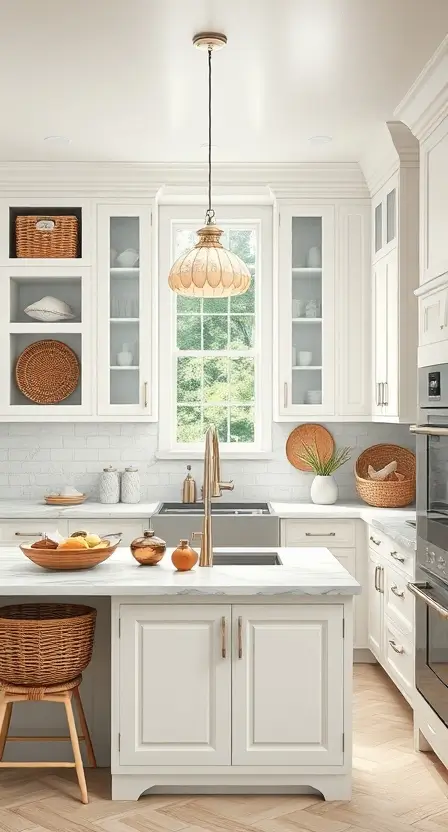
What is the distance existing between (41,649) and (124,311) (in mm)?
2765

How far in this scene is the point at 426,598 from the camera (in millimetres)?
3471

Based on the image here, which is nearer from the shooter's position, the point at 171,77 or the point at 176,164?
the point at 171,77

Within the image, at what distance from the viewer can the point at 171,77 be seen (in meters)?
4.05

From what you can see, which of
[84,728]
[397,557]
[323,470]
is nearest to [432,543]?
[397,557]

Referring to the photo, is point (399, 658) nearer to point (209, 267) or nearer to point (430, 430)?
point (430, 430)

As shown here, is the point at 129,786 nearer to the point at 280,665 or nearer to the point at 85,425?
the point at 280,665

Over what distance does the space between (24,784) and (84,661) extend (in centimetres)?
58

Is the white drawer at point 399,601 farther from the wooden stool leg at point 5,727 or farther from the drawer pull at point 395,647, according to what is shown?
→ the wooden stool leg at point 5,727

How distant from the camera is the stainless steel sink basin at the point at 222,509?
5258 mm

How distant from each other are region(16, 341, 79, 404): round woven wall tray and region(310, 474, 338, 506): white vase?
1.60 metres

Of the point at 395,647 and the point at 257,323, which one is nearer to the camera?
the point at 395,647

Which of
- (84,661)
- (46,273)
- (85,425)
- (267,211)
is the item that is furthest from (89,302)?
(84,661)

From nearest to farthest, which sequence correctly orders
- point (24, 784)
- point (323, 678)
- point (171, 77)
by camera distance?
point (323, 678) → point (24, 784) → point (171, 77)

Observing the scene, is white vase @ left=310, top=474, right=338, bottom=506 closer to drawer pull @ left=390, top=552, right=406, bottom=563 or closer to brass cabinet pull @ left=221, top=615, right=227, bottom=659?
drawer pull @ left=390, top=552, right=406, bottom=563
